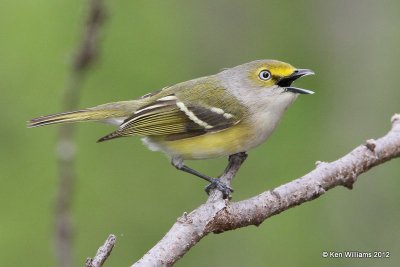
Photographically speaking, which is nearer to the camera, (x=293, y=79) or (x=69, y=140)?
(x=69, y=140)

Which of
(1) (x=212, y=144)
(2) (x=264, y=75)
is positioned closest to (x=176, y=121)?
(1) (x=212, y=144)

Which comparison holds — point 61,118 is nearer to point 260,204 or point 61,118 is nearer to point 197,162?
point 260,204

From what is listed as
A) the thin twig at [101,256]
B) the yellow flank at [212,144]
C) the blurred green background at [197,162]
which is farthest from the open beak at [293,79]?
the thin twig at [101,256]

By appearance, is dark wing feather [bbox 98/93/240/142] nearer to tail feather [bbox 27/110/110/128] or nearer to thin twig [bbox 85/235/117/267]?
tail feather [bbox 27/110/110/128]

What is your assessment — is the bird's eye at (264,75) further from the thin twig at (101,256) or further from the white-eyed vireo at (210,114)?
the thin twig at (101,256)

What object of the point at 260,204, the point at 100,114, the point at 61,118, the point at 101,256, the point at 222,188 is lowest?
the point at 101,256

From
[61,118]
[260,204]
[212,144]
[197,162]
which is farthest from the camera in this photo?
[197,162]

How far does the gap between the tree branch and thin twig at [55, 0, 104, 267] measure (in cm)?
89

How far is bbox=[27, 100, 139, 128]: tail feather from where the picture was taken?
519cm

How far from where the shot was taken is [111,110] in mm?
5668

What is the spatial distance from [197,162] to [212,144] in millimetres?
2729

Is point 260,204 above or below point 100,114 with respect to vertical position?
below

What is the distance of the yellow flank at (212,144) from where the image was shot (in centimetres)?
527

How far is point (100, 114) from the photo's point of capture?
18.4 feet
